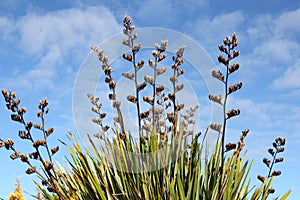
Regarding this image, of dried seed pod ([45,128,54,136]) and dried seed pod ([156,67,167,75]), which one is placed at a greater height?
dried seed pod ([156,67,167,75])

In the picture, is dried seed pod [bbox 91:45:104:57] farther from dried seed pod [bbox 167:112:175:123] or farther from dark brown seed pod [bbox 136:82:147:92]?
dried seed pod [bbox 167:112:175:123]

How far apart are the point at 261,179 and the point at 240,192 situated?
933mm

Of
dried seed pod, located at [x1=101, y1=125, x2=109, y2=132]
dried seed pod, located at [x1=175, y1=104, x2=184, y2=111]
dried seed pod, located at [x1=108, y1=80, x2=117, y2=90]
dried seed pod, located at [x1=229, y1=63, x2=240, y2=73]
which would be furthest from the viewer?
dried seed pod, located at [x1=101, y1=125, x2=109, y2=132]

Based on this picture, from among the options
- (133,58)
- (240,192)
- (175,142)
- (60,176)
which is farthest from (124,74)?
(240,192)

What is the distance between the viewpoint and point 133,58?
4332 millimetres

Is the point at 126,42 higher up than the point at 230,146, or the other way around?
the point at 126,42

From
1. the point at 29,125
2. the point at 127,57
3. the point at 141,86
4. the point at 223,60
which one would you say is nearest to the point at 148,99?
the point at 141,86

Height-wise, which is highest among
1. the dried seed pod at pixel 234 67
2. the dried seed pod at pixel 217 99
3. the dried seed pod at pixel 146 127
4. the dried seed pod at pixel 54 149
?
the dried seed pod at pixel 234 67

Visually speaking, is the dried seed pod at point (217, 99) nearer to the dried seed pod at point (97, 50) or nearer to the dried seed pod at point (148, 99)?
the dried seed pod at point (148, 99)

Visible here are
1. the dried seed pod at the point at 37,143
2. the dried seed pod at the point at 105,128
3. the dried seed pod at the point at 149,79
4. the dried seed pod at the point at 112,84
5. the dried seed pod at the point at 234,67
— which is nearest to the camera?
the dried seed pod at the point at 234,67

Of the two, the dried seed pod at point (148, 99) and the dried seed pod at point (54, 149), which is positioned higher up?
the dried seed pod at point (148, 99)

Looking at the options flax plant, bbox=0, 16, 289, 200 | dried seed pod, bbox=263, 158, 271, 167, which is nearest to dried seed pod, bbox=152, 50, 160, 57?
flax plant, bbox=0, 16, 289, 200

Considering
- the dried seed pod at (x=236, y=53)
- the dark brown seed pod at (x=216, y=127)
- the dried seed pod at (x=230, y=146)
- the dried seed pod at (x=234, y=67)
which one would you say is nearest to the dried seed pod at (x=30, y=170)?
the dark brown seed pod at (x=216, y=127)

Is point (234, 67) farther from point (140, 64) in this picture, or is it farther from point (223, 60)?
point (140, 64)
